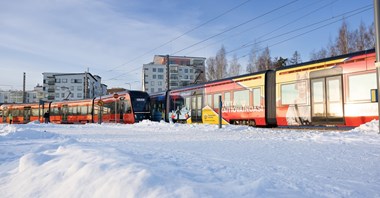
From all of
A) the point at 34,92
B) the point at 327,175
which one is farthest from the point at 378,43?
the point at 34,92

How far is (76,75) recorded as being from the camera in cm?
10112

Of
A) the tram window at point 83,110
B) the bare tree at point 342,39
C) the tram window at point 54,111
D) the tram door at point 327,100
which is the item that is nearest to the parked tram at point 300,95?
the tram door at point 327,100

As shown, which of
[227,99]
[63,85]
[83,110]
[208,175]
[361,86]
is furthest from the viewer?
[63,85]

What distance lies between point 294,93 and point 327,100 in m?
1.77

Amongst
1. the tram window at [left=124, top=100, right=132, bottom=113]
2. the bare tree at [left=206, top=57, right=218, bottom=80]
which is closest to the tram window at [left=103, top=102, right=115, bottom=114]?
the tram window at [left=124, top=100, right=132, bottom=113]

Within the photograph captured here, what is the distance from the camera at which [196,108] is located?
21281mm

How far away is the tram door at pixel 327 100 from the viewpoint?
1276cm

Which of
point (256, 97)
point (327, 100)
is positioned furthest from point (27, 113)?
point (327, 100)

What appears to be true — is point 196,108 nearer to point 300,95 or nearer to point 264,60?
point 300,95

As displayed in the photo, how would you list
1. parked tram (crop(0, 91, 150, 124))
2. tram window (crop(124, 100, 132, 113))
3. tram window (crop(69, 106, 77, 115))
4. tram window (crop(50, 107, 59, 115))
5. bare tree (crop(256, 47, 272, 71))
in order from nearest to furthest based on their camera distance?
tram window (crop(124, 100, 132, 113)), parked tram (crop(0, 91, 150, 124)), tram window (crop(69, 106, 77, 115)), tram window (crop(50, 107, 59, 115)), bare tree (crop(256, 47, 272, 71))

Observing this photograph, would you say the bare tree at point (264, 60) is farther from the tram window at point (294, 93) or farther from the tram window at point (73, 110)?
the tram window at point (294, 93)

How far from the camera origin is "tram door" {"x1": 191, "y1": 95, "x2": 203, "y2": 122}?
2092 cm

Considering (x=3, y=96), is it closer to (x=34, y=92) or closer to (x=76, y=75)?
(x=34, y=92)

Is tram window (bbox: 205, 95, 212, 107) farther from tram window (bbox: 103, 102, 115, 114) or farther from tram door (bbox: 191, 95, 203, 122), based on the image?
tram window (bbox: 103, 102, 115, 114)
